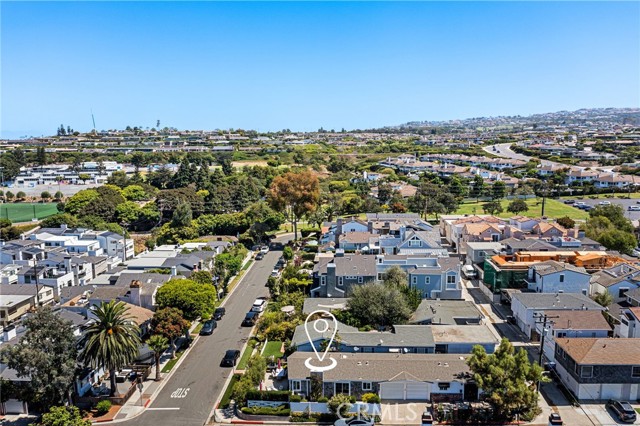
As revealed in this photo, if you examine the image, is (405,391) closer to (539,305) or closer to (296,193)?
(539,305)

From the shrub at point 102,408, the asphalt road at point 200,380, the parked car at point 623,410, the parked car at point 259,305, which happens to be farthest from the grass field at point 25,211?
the parked car at point 623,410

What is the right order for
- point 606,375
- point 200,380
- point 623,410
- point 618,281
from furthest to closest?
1. point 618,281
2. point 200,380
3. point 606,375
4. point 623,410

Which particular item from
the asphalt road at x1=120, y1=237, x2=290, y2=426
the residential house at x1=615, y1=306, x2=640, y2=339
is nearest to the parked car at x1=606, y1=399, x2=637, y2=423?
the residential house at x1=615, y1=306, x2=640, y2=339

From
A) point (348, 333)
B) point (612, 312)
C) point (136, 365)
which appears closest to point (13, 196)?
point (136, 365)

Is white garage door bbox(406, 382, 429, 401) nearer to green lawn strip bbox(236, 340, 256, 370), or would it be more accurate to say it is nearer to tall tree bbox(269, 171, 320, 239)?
green lawn strip bbox(236, 340, 256, 370)

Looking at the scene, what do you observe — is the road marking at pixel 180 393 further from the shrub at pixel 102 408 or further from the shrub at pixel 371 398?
the shrub at pixel 371 398

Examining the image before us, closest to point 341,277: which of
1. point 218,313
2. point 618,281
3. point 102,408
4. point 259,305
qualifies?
point 259,305

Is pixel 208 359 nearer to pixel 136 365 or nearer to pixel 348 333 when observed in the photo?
pixel 136 365
